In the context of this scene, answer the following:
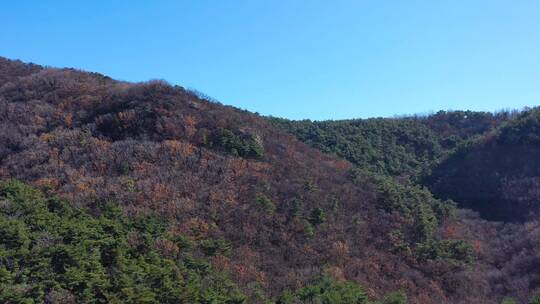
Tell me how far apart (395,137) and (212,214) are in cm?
2964

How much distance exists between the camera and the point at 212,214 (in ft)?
63.9

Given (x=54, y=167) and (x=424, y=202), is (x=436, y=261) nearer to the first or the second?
(x=424, y=202)

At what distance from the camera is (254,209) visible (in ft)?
67.8

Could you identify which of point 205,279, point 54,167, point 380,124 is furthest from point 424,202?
point 380,124

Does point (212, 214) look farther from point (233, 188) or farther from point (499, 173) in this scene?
point (499, 173)

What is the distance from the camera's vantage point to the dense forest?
1364 centimetres

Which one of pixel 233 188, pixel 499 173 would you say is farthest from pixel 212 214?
pixel 499 173

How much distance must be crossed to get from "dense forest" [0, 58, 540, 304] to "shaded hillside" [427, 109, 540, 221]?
0.44 feet

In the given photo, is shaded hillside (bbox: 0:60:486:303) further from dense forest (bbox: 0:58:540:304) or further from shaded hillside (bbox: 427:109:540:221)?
shaded hillside (bbox: 427:109:540:221)

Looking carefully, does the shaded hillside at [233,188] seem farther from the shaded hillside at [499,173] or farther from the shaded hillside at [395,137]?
the shaded hillside at [395,137]

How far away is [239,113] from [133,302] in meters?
19.5

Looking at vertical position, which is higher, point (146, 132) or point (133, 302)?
point (146, 132)

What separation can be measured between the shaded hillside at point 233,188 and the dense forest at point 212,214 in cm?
8

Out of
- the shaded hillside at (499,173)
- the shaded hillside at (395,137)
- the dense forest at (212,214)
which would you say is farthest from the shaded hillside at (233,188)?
the shaded hillside at (395,137)
